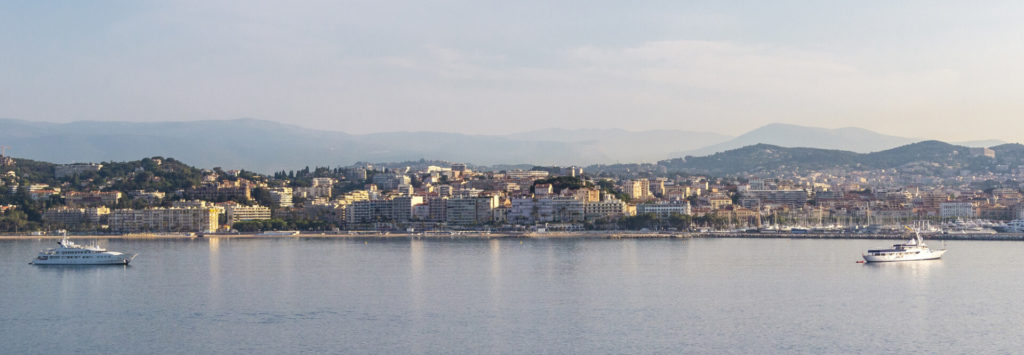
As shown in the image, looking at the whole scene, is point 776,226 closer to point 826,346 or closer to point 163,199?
point 163,199

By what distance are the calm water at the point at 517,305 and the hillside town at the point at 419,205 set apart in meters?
26.4

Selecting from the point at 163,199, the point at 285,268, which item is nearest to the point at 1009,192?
the point at 163,199

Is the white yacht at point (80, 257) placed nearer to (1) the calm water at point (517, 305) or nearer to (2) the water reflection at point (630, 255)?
(1) the calm water at point (517, 305)

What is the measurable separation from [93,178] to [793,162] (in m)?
90.5

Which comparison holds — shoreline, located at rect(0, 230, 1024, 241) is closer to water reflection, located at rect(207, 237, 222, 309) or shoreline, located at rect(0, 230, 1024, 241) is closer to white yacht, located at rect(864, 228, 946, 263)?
white yacht, located at rect(864, 228, 946, 263)

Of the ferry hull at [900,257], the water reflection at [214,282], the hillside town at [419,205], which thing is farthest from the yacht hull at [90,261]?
the hillside town at [419,205]

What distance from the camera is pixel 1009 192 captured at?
269 ft

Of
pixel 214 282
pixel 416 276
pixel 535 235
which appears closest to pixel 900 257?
pixel 416 276

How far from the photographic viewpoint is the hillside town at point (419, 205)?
207 feet

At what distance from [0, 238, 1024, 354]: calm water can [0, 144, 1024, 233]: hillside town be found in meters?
26.4

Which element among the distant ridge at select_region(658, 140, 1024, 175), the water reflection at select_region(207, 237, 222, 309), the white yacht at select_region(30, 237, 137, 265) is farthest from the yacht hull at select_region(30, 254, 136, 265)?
the distant ridge at select_region(658, 140, 1024, 175)

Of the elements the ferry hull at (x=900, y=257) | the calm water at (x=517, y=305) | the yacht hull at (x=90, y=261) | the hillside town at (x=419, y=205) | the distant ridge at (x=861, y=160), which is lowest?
the calm water at (x=517, y=305)

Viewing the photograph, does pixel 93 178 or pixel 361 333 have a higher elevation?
pixel 93 178

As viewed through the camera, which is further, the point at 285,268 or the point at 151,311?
the point at 285,268
